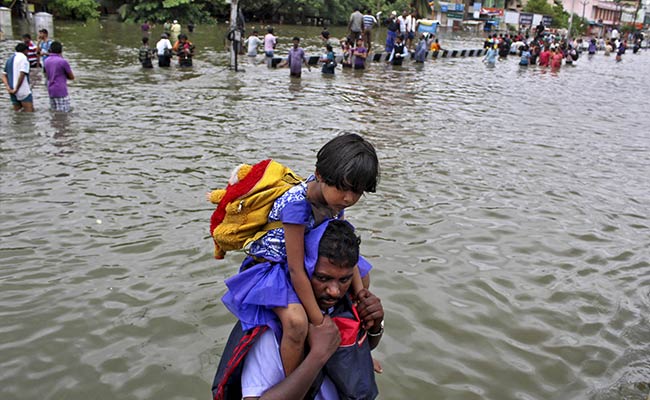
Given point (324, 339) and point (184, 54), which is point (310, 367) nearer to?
point (324, 339)

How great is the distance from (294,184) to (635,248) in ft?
17.9

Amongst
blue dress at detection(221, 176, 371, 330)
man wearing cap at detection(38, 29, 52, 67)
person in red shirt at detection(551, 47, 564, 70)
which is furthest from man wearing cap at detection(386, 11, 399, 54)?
blue dress at detection(221, 176, 371, 330)

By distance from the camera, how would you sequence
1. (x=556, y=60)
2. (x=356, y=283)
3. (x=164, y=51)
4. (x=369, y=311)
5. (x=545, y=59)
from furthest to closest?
A: (x=545, y=59) < (x=556, y=60) < (x=164, y=51) < (x=356, y=283) < (x=369, y=311)

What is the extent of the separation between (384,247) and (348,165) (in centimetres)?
411

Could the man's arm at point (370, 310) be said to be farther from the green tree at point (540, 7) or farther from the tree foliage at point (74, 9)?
the green tree at point (540, 7)

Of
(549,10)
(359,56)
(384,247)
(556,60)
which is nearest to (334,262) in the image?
(384,247)

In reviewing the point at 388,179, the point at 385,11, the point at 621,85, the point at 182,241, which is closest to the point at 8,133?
the point at 182,241

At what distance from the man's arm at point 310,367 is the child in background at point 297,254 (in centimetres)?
4

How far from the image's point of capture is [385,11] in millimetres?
71750

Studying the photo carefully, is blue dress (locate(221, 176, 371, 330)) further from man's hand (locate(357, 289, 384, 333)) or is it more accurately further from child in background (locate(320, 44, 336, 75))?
child in background (locate(320, 44, 336, 75))

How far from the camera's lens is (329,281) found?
86.3 inches

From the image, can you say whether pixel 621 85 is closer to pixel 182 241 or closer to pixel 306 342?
pixel 182 241

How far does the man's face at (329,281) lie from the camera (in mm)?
2168

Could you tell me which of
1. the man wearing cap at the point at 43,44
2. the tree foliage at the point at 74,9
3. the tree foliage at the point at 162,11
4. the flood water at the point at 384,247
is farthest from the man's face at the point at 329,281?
the tree foliage at the point at 162,11
